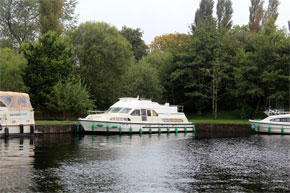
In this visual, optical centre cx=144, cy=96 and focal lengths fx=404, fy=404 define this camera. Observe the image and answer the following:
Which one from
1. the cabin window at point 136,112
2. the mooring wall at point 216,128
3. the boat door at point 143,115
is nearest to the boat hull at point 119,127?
the boat door at point 143,115

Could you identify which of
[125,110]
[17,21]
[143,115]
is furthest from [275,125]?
[17,21]

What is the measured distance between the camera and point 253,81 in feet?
196

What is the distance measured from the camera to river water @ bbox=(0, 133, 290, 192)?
17.3m

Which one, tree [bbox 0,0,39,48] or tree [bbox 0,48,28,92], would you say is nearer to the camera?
tree [bbox 0,48,28,92]

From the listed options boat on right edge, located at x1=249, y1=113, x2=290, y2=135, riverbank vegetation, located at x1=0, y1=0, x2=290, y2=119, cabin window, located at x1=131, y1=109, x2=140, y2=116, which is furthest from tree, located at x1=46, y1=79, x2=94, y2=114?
boat on right edge, located at x1=249, y1=113, x2=290, y2=135

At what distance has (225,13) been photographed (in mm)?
81125

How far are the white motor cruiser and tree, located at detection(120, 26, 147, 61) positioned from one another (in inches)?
2068

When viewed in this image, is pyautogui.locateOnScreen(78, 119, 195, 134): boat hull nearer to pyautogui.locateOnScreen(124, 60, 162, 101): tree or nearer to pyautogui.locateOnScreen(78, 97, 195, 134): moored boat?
pyautogui.locateOnScreen(78, 97, 195, 134): moored boat

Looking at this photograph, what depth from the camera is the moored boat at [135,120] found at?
1667 inches

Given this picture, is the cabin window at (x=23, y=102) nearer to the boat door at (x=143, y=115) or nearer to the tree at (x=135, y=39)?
the boat door at (x=143, y=115)

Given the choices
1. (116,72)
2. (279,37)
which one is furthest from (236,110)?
(116,72)

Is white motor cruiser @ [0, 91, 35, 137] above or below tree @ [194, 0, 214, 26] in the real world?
below

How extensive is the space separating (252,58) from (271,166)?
39513mm

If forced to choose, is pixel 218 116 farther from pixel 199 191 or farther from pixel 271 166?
pixel 199 191
